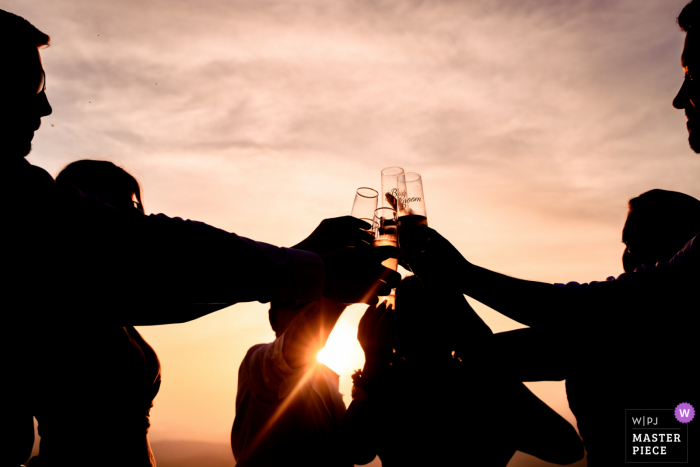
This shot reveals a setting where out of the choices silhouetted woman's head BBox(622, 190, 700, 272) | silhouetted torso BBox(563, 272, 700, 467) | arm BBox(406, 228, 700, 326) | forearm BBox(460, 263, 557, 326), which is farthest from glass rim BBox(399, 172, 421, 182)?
silhouetted woman's head BBox(622, 190, 700, 272)

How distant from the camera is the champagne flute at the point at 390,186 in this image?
269 cm

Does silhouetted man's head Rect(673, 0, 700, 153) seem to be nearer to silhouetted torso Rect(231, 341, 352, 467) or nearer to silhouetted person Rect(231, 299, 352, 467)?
silhouetted person Rect(231, 299, 352, 467)

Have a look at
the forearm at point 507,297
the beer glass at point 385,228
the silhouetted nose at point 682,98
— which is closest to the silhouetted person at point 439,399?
the forearm at point 507,297

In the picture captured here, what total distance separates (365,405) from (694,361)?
1.95 metres

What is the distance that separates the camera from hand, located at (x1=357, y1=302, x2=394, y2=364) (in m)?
2.79

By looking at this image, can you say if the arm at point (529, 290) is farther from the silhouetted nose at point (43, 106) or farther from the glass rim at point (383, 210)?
the silhouetted nose at point (43, 106)

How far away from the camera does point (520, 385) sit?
2348mm

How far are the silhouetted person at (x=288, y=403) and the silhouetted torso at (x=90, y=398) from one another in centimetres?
135

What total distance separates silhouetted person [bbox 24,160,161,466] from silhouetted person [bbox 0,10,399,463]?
28.8 inches

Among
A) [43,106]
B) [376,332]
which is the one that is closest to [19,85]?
[43,106]

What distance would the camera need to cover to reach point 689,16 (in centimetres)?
270

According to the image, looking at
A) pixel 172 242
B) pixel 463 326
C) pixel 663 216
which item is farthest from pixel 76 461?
pixel 663 216

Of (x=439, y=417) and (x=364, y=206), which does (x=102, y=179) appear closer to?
(x=364, y=206)

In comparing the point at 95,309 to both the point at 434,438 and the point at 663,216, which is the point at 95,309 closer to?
the point at 434,438
